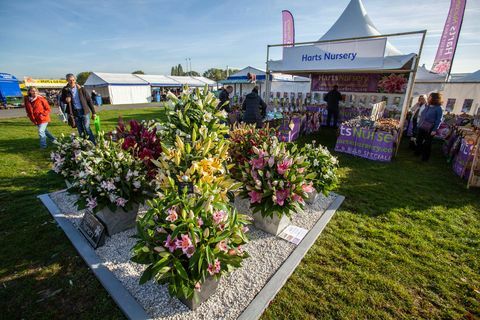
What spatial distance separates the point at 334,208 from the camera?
160 inches

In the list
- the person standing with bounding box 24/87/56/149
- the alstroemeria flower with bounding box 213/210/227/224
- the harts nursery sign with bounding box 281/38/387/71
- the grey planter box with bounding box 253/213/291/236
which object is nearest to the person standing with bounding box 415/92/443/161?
the harts nursery sign with bounding box 281/38/387/71

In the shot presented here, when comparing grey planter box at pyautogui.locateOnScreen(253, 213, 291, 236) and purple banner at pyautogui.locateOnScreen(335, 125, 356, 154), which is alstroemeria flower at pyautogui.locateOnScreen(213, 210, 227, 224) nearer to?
grey planter box at pyautogui.locateOnScreen(253, 213, 291, 236)

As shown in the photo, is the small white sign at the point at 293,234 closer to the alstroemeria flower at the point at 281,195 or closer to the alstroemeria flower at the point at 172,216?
the alstroemeria flower at the point at 281,195

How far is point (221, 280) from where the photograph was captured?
249 cm

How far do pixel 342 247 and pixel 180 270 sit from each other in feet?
7.64

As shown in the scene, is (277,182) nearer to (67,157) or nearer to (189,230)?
(189,230)

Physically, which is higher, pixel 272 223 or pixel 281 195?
pixel 281 195

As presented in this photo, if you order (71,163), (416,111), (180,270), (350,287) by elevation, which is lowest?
(350,287)

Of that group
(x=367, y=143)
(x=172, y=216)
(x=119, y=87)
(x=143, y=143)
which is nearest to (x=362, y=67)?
(x=367, y=143)

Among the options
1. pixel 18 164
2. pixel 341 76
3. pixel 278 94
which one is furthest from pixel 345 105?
pixel 18 164

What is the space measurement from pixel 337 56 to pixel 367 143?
2.83 metres

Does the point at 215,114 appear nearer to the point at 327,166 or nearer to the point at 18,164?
the point at 327,166

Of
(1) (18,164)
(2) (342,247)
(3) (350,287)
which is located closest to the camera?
(3) (350,287)

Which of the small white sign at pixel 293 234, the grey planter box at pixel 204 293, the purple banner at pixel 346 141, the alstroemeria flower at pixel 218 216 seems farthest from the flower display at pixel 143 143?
the purple banner at pixel 346 141
